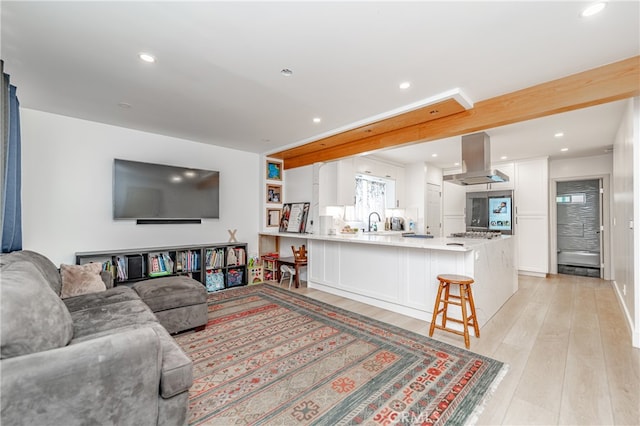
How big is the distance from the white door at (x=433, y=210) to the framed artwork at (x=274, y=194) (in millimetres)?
3412

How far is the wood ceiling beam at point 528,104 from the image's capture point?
2230 millimetres

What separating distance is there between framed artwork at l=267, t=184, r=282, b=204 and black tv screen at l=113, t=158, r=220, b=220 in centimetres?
108

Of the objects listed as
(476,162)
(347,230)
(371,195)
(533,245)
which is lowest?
(533,245)

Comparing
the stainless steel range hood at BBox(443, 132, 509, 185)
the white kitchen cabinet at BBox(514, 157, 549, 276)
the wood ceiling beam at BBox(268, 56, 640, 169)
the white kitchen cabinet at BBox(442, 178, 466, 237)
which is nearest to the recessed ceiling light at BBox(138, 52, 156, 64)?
the wood ceiling beam at BBox(268, 56, 640, 169)

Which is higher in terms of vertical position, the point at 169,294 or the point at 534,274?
the point at 169,294

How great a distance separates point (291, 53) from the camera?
2135mm

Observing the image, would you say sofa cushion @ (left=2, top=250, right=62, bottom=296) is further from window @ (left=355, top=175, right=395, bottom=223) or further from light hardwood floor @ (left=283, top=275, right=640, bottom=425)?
window @ (left=355, top=175, right=395, bottom=223)

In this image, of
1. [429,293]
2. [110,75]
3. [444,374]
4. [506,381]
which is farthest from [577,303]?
[110,75]

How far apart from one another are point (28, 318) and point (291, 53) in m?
2.20

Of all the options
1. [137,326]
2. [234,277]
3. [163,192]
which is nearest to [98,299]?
[137,326]

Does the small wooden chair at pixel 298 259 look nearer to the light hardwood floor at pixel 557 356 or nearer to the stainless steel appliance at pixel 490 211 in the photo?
the light hardwood floor at pixel 557 356

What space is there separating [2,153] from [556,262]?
8.51 m

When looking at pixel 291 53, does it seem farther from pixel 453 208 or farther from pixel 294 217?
pixel 453 208

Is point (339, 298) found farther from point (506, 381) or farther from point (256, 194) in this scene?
point (256, 194)
